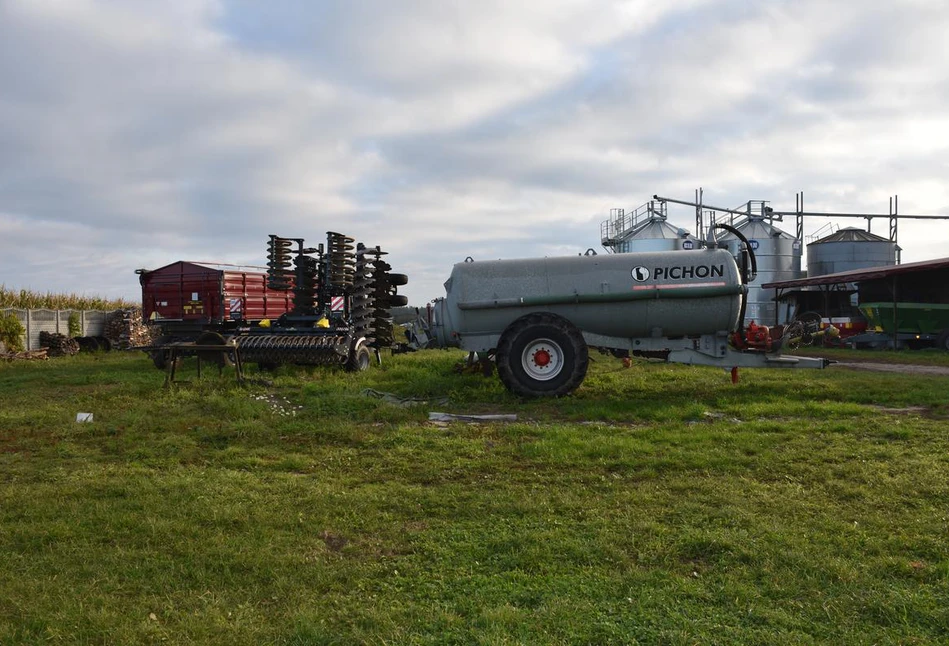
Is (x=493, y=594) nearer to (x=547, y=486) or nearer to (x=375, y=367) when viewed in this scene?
(x=547, y=486)

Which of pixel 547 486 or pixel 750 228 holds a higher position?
pixel 750 228

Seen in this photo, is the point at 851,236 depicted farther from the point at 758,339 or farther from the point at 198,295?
the point at 198,295

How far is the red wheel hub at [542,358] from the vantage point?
1056 cm

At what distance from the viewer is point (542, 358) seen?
→ 10.6 meters

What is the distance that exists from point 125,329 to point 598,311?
1907 cm

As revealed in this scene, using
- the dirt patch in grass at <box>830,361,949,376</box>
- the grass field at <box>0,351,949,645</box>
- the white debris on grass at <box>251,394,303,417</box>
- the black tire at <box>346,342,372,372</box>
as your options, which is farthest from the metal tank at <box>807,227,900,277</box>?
the white debris on grass at <box>251,394,303,417</box>

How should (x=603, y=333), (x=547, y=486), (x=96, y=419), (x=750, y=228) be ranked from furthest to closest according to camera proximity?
1. (x=750, y=228)
2. (x=603, y=333)
3. (x=96, y=419)
4. (x=547, y=486)

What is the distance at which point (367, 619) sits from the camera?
340cm

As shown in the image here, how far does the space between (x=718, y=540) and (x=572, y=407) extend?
5294 millimetres

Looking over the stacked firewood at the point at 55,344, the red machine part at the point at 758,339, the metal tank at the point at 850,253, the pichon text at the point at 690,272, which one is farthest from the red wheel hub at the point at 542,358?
the metal tank at the point at 850,253

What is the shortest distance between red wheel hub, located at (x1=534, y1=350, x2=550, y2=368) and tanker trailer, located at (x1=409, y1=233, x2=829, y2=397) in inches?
0.6

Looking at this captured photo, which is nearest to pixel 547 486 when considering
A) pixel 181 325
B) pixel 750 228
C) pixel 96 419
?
pixel 96 419

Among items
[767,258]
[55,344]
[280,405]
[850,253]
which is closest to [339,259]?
[280,405]

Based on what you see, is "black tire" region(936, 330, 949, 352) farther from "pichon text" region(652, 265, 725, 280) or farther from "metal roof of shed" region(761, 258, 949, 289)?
"pichon text" region(652, 265, 725, 280)
